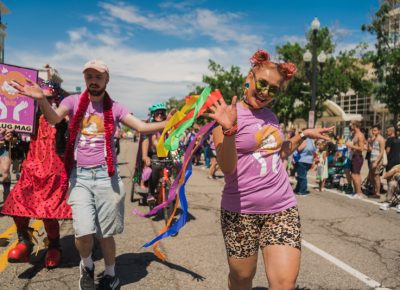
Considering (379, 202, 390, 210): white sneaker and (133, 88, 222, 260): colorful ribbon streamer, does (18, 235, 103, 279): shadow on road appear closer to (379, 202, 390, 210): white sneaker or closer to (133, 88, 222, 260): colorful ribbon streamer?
(133, 88, 222, 260): colorful ribbon streamer

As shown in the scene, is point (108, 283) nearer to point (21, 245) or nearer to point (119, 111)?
point (21, 245)

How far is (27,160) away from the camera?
4.24m

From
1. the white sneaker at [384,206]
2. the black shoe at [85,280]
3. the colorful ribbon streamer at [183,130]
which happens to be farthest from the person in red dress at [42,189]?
the white sneaker at [384,206]

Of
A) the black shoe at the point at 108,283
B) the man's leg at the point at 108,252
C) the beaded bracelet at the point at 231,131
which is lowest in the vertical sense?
the black shoe at the point at 108,283

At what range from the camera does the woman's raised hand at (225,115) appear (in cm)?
237

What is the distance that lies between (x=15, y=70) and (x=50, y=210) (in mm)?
1468

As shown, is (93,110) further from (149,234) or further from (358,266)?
(358,266)

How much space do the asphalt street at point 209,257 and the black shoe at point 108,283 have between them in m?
0.17

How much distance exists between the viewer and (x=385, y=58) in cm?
2597

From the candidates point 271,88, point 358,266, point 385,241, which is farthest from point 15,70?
point 385,241

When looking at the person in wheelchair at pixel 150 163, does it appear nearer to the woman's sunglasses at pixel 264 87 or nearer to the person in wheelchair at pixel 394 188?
the woman's sunglasses at pixel 264 87

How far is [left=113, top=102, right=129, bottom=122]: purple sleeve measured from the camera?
3.65m

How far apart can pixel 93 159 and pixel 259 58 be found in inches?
65.5

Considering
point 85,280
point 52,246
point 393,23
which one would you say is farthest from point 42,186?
point 393,23
